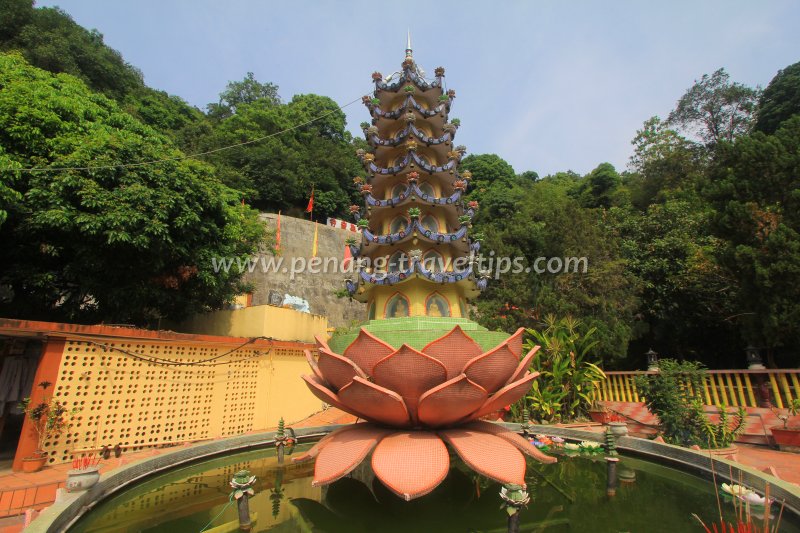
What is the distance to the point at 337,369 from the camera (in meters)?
4.46

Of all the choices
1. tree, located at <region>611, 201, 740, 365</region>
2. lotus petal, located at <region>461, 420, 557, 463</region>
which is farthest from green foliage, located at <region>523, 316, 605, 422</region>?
tree, located at <region>611, 201, 740, 365</region>

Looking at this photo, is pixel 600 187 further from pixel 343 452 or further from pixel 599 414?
pixel 343 452

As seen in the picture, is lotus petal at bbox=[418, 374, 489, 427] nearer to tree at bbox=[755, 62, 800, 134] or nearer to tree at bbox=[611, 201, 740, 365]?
tree at bbox=[611, 201, 740, 365]

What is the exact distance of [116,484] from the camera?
4.46 metres

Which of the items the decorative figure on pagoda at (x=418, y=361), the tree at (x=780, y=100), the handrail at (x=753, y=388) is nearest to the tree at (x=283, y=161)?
the decorative figure on pagoda at (x=418, y=361)

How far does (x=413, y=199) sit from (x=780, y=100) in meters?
35.0

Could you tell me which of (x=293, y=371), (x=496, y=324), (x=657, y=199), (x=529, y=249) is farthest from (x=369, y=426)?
(x=657, y=199)

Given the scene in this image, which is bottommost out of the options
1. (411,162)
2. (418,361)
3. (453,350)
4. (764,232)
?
(418,361)

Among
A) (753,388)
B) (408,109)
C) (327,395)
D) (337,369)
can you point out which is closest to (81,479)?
(327,395)

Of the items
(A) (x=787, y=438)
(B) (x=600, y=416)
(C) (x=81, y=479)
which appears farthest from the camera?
(B) (x=600, y=416)

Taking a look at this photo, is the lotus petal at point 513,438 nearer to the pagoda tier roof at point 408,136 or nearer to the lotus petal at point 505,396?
the lotus petal at point 505,396

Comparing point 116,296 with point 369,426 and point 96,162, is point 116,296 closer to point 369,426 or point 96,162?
point 96,162

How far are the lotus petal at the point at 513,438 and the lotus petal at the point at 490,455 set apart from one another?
0.98 ft

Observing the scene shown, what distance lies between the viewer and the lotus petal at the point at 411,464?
3.43 metres
